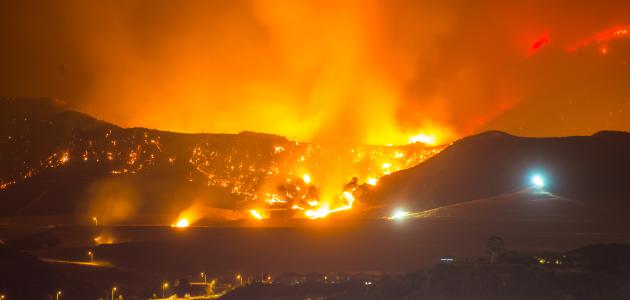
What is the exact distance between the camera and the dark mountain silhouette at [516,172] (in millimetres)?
127750

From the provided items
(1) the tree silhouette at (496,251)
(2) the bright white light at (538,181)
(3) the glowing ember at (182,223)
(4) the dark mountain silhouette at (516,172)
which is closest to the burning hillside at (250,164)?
(3) the glowing ember at (182,223)

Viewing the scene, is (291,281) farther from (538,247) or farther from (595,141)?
(595,141)

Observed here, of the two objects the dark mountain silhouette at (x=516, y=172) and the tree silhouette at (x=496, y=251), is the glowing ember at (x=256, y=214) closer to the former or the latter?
the dark mountain silhouette at (x=516, y=172)

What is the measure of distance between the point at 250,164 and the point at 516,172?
205 ft

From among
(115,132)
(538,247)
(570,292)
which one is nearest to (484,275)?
(570,292)

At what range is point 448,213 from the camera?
129 m

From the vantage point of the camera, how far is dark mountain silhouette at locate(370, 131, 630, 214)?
128m

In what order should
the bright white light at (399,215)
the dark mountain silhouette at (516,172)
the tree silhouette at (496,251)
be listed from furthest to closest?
1. the bright white light at (399,215)
2. the dark mountain silhouette at (516,172)
3. the tree silhouette at (496,251)

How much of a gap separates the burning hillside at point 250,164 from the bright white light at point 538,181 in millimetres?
31602

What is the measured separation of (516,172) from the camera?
5408 inches

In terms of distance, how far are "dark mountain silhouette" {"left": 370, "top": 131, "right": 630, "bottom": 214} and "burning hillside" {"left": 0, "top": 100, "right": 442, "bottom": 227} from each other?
12.5 meters

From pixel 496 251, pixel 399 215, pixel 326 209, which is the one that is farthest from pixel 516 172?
pixel 496 251

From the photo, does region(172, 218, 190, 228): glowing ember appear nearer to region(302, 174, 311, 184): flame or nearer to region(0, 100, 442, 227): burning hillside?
region(0, 100, 442, 227): burning hillside

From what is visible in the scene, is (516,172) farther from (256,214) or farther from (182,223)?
(182,223)
